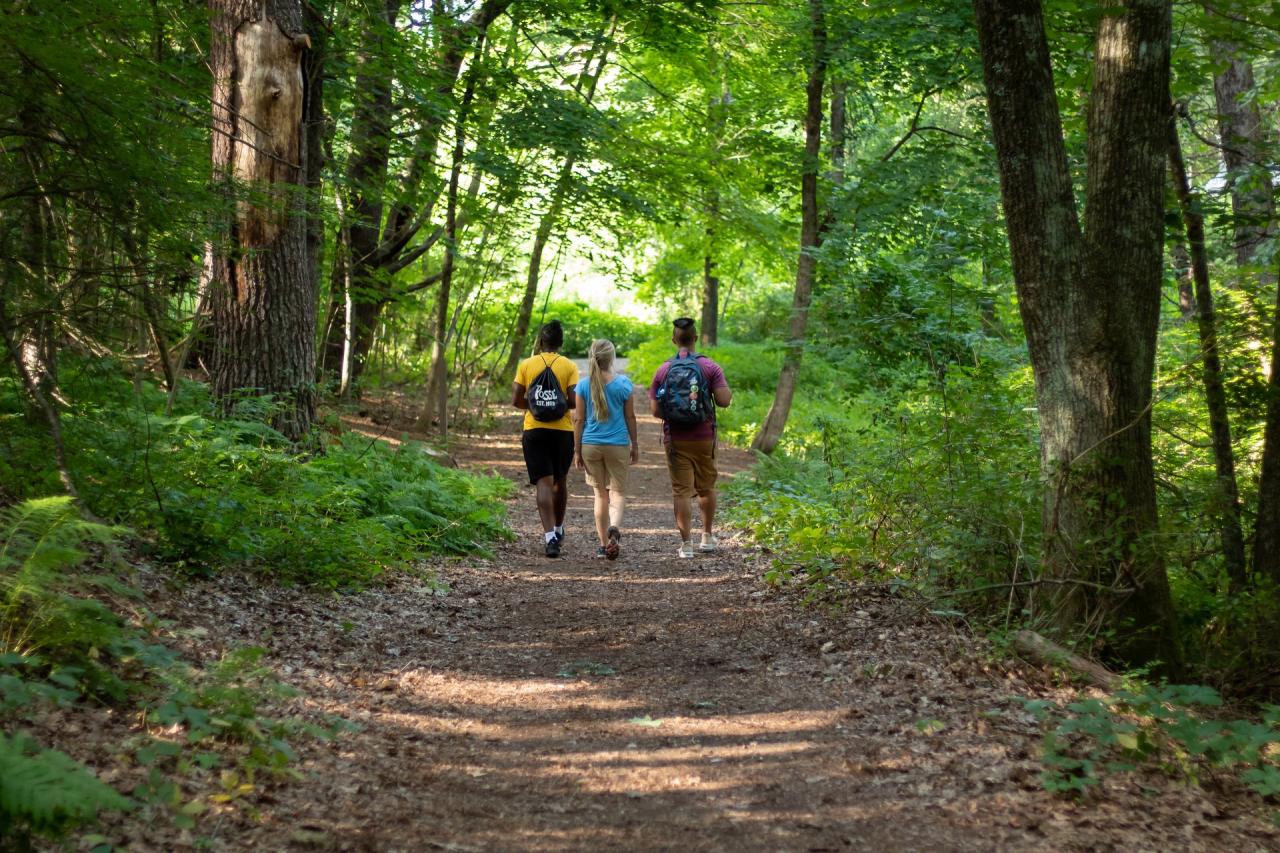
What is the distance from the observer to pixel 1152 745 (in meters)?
4.34

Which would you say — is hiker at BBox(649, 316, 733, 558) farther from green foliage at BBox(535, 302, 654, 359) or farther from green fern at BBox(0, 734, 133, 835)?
green foliage at BBox(535, 302, 654, 359)

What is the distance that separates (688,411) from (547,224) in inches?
344

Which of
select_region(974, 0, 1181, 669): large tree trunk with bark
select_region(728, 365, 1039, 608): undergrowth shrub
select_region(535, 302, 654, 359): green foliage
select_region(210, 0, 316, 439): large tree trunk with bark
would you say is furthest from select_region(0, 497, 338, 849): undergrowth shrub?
select_region(535, 302, 654, 359): green foliage

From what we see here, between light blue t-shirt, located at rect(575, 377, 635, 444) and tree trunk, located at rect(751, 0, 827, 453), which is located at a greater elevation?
tree trunk, located at rect(751, 0, 827, 453)

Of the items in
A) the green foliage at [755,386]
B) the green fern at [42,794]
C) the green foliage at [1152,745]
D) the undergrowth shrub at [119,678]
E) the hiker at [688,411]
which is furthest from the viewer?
the green foliage at [755,386]

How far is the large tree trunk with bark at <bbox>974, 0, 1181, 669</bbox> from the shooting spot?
555 centimetres

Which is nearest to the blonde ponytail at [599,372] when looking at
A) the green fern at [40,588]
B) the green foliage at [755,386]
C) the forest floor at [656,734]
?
A: the forest floor at [656,734]

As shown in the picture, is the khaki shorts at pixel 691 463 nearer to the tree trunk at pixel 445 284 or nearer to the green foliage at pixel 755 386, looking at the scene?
the tree trunk at pixel 445 284

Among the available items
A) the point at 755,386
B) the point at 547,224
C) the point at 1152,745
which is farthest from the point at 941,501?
the point at 755,386

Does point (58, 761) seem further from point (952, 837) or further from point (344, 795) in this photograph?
point (952, 837)

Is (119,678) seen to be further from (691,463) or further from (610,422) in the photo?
(691,463)

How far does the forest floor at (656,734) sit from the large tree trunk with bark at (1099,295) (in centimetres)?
80

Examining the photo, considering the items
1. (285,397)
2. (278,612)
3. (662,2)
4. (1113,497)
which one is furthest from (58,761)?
(662,2)

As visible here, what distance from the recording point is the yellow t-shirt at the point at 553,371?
935cm
